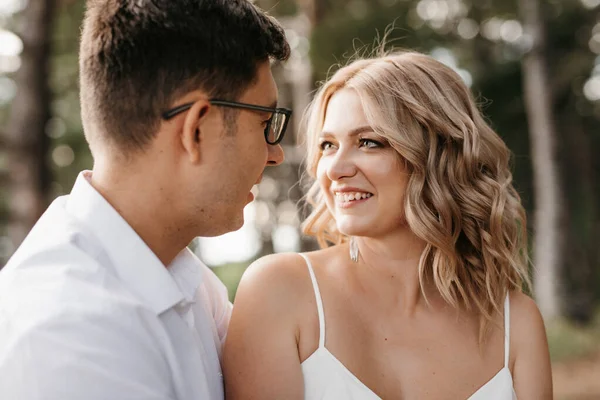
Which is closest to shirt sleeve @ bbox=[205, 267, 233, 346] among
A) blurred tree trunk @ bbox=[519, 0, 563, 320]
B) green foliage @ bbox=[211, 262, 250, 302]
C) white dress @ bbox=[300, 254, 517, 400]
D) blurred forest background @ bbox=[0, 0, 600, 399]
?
white dress @ bbox=[300, 254, 517, 400]

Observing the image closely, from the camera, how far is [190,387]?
190 centimetres

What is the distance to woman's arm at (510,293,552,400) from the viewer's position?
2537 millimetres

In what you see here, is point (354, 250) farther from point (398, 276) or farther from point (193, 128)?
point (193, 128)

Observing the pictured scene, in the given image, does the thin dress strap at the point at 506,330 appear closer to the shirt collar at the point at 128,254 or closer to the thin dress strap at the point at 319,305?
the thin dress strap at the point at 319,305

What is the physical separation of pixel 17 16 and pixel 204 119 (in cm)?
937

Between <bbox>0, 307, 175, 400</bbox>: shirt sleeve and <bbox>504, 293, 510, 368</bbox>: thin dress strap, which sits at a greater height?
<bbox>0, 307, 175, 400</bbox>: shirt sleeve

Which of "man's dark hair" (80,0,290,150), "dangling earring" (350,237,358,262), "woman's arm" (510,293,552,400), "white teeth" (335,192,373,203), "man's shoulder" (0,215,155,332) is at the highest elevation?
"man's dark hair" (80,0,290,150)

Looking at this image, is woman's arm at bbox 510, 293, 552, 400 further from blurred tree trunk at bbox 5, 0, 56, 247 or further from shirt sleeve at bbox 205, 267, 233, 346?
blurred tree trunk at bbox 5, 0, 56, 247

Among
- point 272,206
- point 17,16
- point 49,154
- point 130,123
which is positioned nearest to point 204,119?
point 130,123

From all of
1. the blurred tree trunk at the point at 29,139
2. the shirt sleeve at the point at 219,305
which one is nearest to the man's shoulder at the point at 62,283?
the shirt sleeve at the point at 219,305

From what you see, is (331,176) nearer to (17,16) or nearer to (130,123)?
(130,123)

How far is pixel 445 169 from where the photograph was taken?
2.70 meters

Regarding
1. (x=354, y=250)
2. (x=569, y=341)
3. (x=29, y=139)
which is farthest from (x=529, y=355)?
(x=569, y=341)

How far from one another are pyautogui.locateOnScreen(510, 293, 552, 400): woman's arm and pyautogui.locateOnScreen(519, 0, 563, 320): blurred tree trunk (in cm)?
736
